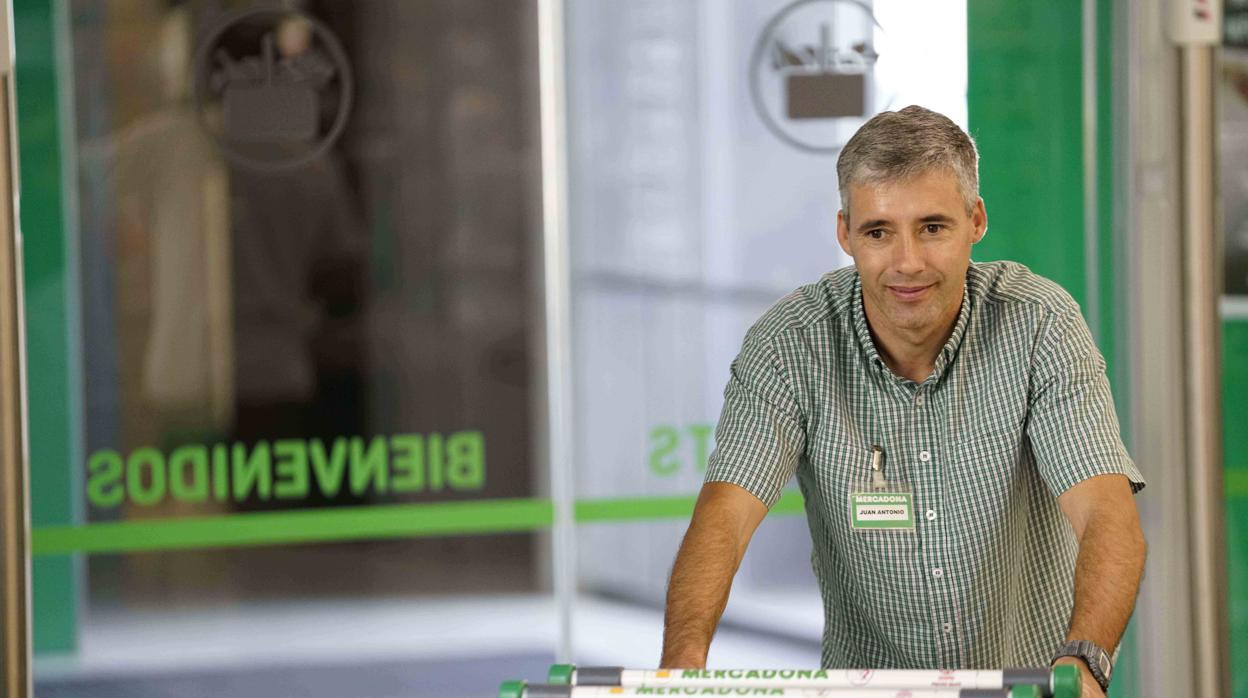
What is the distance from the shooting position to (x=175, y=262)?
462cm

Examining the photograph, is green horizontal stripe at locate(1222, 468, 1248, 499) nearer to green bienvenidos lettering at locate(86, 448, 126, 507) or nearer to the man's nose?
Result: the man's nose

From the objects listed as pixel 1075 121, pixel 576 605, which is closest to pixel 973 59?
pixel 1075 121

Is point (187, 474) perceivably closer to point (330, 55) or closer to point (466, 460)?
point (466, 460)

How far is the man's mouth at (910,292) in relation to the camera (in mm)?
2334

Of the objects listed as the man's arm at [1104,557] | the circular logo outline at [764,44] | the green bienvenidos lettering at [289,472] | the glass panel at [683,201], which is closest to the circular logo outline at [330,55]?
the glass panel at [683,201]

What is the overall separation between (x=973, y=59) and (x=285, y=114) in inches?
85.1

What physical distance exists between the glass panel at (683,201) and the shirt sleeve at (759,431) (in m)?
2.31

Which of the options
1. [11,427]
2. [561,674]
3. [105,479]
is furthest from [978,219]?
[105,479]

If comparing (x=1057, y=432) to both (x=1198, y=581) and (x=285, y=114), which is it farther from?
(x=285, y=114)

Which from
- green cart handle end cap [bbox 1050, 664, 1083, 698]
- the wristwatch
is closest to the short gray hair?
the wristwatch

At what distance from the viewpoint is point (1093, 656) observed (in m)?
2.04

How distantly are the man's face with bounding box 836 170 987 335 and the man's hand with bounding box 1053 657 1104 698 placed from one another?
0.58 metres

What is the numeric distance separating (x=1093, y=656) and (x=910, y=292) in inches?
24.0

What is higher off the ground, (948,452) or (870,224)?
(870,224)
